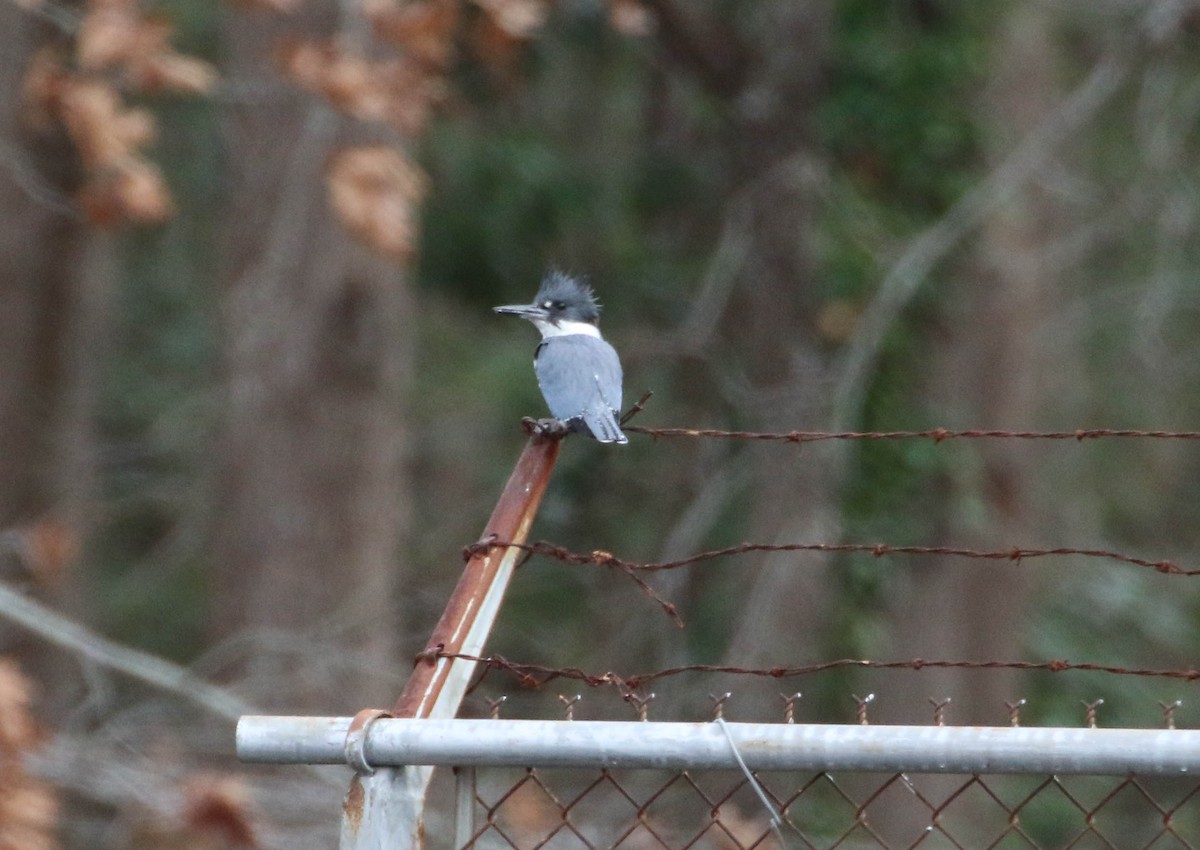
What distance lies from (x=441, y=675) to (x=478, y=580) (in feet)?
0.50

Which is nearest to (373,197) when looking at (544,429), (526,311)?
(526,311)

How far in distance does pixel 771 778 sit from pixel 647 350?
2.55m

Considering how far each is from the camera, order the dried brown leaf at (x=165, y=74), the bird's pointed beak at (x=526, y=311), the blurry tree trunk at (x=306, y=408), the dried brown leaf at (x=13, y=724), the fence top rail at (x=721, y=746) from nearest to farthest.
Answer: the fence top rail at (x=721, y=746)
the bird's pointed beak at (x=526, y=311)
the dried brown leaf at (x=13, y=724)
the dried brown leaf at (x=165, y=74)
the blurry tree trunk at (x=306, y=408)

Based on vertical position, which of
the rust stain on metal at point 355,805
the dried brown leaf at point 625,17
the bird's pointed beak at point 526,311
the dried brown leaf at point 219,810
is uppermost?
the dried brown leaf at point 625,17

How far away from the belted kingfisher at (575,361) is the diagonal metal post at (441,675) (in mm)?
1193

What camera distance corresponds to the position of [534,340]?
39.3 feet

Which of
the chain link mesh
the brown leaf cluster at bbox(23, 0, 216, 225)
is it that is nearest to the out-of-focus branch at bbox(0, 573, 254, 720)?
the chain link mesh

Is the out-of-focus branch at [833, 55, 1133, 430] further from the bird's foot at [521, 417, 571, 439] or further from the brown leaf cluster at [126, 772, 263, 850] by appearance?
the bird's foot at [521, 417, 571, 439]

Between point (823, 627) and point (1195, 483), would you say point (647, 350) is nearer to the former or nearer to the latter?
point (823, 627)

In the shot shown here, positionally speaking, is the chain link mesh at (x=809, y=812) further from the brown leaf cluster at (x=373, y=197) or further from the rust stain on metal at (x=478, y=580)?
the brown leaf cluster at (x=373, y=197)

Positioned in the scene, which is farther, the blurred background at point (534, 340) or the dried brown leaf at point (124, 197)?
the blurred background at point (534, 340)

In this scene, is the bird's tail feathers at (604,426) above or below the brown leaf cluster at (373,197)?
below

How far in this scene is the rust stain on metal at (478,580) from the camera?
7.20 feet

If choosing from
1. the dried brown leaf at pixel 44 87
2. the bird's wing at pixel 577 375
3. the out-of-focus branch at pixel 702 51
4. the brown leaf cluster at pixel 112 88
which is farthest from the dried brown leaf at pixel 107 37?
the out-of-focus branch at pixel 702 51
